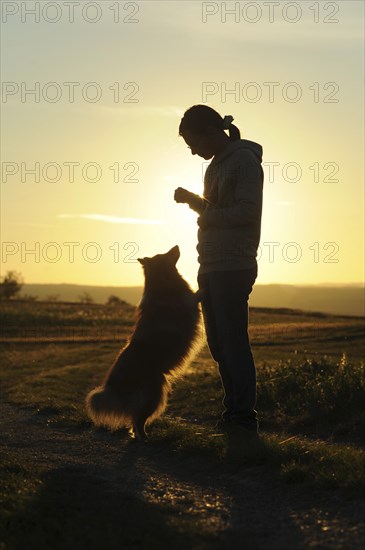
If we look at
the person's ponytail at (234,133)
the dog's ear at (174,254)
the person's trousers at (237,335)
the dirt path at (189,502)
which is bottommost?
the dirt path at (189,502)

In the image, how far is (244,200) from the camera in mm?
6828

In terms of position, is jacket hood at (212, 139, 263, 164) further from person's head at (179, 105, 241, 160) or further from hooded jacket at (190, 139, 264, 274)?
person's head at (179, 105, 241, 160)

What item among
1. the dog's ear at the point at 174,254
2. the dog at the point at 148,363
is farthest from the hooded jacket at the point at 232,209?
the dog's ear at the point at 174,254

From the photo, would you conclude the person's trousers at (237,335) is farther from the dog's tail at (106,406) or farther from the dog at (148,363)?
the dog's tail at (106,406)

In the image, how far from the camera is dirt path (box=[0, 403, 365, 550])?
4137 millimetres

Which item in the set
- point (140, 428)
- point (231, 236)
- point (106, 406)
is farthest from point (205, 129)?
point (140, 428)

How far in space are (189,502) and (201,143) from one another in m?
3.59

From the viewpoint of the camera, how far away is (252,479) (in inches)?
221

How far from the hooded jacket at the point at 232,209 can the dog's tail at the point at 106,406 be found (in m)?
1.57

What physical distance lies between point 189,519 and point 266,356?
15234 mm

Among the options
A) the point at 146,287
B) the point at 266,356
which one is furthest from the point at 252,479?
the point at 266,356

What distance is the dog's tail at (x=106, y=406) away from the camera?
7.39 metres

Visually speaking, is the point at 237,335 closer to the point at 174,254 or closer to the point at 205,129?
the point at 174,254

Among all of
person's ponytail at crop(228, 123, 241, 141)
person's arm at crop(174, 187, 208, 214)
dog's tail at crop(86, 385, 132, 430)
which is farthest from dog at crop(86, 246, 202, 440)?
person's ponytail at crop(228, 123, 241, 141)
